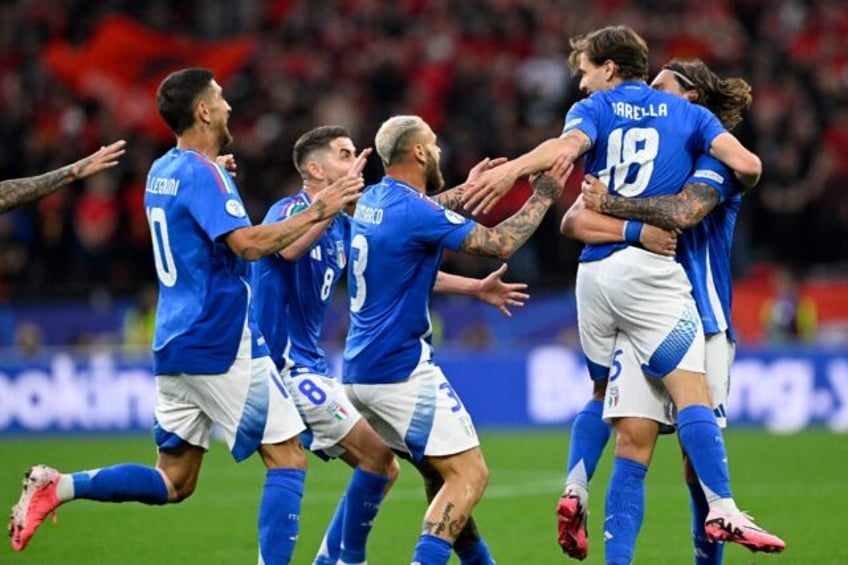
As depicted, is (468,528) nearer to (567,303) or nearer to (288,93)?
(567,303)

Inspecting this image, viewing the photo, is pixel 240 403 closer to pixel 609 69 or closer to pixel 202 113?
pixel 202 113

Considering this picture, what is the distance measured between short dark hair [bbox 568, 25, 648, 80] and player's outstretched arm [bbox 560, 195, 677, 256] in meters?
0.70

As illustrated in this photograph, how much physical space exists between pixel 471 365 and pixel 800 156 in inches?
231

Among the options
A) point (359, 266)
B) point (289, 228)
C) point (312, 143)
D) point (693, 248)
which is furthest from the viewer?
point (312, 143)

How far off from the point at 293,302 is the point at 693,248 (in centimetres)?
222

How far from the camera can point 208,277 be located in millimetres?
7637

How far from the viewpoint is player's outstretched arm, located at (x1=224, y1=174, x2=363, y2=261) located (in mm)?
7410

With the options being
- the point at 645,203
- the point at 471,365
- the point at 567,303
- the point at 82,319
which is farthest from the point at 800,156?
the point at 645,203

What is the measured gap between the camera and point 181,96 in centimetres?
779

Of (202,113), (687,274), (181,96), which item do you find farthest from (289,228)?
(687,274)

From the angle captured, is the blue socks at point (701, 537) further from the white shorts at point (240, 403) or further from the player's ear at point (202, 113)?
the player's ear at point (202, 113)

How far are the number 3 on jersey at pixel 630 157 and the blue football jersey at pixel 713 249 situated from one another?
0.77 ft

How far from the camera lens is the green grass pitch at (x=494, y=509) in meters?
10.0

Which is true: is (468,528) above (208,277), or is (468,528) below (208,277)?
below
